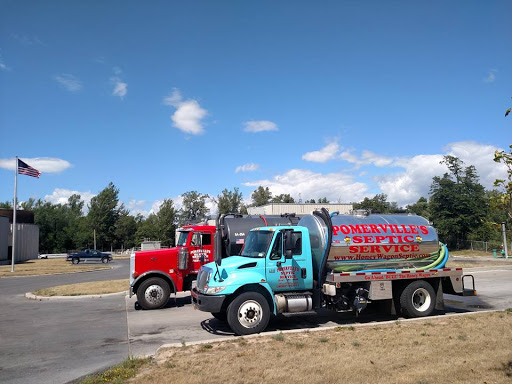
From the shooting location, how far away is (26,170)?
32.9m

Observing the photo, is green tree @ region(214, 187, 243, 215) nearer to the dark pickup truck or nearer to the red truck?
the dark pickup truck

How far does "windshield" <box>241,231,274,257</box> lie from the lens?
929 centimetres

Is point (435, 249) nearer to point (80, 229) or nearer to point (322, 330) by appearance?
point (322, 330)

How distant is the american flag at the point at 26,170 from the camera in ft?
107

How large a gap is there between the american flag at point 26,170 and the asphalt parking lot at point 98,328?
20212 millimetres

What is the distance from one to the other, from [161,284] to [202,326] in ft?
10.9

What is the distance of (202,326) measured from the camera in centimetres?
1004

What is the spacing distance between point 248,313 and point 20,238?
55850mm

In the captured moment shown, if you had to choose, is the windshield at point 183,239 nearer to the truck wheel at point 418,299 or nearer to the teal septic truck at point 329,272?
the teal septic truck at point 329,272

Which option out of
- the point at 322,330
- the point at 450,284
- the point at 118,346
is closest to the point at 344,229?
the point at 322,330

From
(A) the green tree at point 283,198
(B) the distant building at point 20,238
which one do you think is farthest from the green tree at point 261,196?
(B) the distant building at point 20,238

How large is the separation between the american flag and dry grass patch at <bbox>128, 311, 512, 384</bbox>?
3092cm

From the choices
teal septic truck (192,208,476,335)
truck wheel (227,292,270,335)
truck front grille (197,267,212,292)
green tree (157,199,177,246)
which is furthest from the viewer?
green tree (157,199,177,246)

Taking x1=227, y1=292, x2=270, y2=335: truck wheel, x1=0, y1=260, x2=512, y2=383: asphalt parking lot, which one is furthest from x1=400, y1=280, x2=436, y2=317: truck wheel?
x1=227, y1=292, x2=270, y2=335: truck wheel
